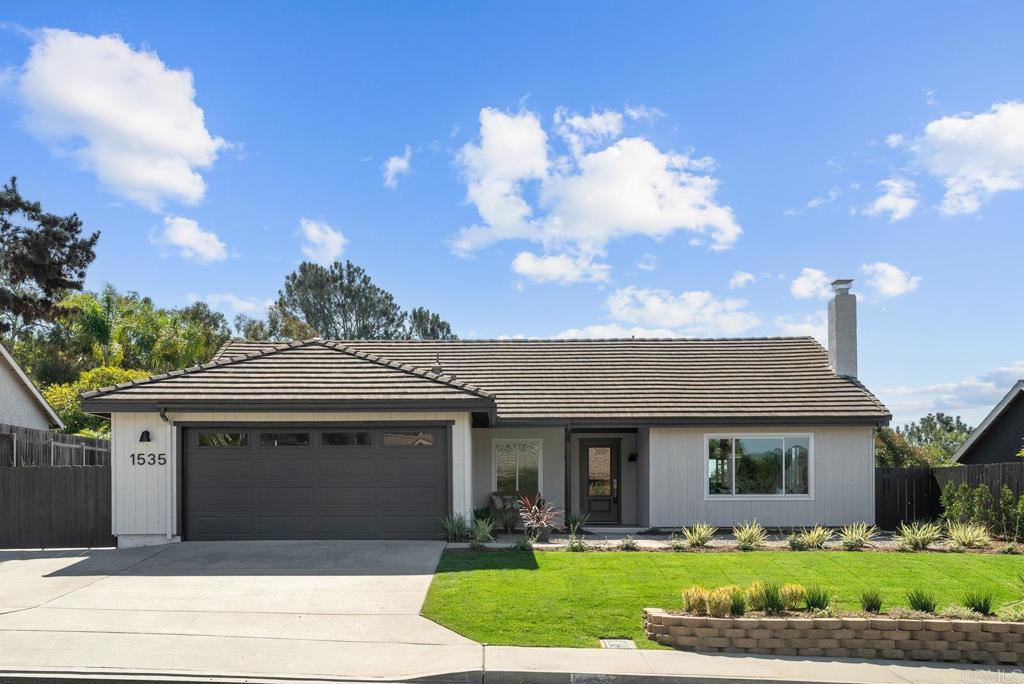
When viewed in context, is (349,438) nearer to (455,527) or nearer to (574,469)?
(455,527)

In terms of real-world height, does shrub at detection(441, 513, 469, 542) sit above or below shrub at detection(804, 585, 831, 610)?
below

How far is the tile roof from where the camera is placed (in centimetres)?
1744

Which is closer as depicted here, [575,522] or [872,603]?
[872,603]

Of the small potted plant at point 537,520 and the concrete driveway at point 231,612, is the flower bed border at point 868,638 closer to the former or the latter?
the concrete driveway at point 231,612

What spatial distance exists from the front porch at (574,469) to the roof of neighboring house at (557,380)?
0.83m

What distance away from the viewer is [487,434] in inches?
719

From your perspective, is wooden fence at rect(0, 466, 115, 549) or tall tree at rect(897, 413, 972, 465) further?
tall tree at rect(897, 413, 972, 465)

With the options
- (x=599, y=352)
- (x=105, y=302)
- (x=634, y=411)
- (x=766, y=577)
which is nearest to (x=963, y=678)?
(x=766, y=577)

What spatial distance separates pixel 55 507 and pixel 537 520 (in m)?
8.96

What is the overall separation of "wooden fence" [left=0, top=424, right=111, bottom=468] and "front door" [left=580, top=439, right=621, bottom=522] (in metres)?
12.1

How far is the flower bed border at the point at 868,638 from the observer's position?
329 inches

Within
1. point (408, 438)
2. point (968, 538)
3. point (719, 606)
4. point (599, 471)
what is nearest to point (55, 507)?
point (408, 438)

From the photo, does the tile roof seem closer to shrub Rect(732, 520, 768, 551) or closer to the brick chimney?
the brick chimney

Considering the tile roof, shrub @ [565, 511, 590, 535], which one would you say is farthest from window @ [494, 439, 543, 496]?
shrub @ [565, 511, 590, 535]
